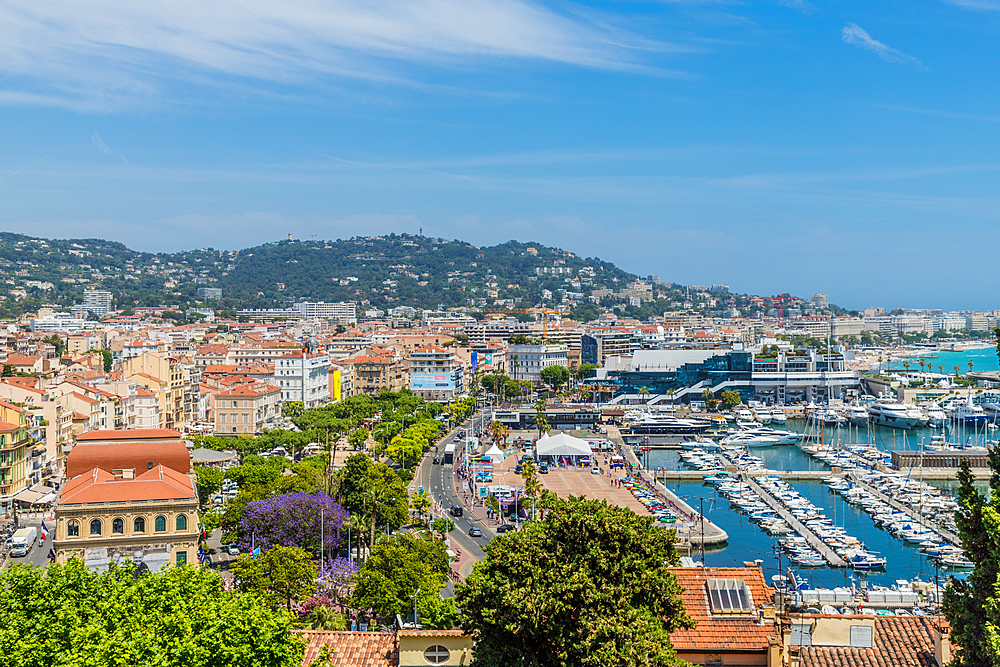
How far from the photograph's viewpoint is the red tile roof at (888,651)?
33.6 ft

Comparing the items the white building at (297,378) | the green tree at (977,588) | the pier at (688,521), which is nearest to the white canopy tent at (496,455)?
the pier at (688,521)

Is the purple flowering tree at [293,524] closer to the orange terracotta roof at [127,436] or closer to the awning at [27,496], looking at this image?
the orange terracotta roof at [127,436]

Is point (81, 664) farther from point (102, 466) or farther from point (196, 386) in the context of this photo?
point (196, 386)

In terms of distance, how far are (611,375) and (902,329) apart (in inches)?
4662

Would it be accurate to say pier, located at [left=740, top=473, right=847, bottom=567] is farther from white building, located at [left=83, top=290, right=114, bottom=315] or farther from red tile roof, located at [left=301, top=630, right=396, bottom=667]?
white building, located at [left=83, top=290, right=114, bottom=315]

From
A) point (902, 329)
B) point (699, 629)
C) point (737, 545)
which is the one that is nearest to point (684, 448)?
point (737, 545)

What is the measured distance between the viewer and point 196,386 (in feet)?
170

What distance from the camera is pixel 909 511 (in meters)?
34.2

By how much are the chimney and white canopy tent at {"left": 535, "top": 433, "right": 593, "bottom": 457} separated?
111 feet

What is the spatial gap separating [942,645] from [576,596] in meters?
4.48

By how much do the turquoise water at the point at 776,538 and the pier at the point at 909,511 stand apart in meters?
1.26

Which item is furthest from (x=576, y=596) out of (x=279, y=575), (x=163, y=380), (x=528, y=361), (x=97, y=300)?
(x=97, y=300)

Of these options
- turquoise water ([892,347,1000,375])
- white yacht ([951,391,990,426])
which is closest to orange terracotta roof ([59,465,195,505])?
white yacht ([951,391,990,426])

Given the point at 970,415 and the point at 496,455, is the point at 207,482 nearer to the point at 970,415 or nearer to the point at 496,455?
the point at 496,455
